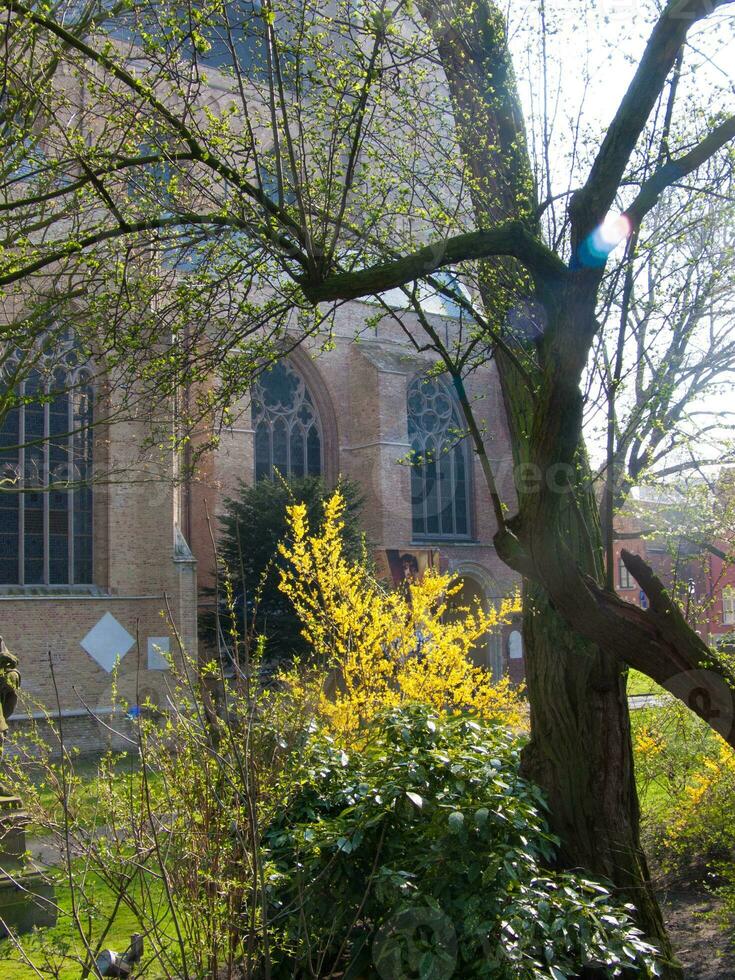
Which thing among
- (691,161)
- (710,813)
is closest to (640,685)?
(710,813)

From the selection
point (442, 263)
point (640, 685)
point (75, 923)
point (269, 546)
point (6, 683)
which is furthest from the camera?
point (269, 546)

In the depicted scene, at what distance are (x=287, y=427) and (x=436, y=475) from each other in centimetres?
537

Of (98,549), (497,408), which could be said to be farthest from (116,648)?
(497,408)

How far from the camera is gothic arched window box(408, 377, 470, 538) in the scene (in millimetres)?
28766

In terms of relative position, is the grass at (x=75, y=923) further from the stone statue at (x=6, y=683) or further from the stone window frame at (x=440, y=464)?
the stone window frame at (x=440, y=464)

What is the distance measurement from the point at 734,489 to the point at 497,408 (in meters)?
21.9

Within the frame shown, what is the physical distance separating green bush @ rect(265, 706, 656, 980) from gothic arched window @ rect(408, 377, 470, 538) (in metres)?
23.2

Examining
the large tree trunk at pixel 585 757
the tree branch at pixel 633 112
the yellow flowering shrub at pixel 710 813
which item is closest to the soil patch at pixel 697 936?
the yellow flowering shrub at pixel 710 813

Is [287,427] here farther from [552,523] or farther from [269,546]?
[552,523]

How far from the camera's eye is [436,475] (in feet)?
96.0

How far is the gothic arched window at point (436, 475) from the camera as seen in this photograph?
2877 cm

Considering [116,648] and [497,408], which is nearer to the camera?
[116,648]

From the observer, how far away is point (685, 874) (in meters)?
8.07

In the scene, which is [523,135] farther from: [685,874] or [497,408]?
[497,408]
